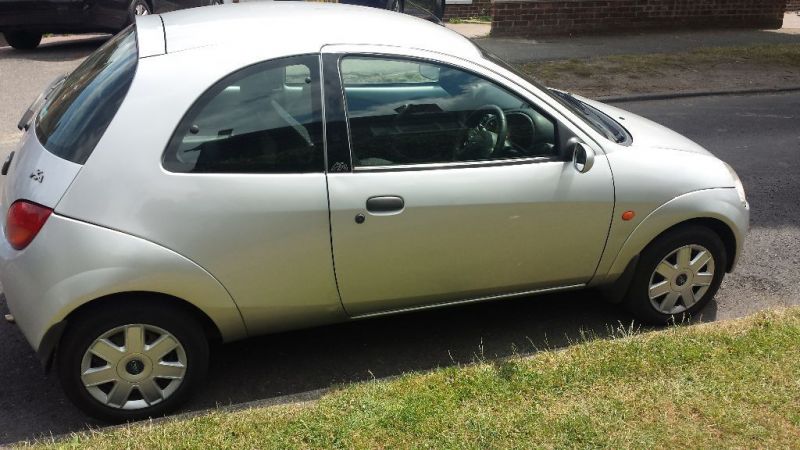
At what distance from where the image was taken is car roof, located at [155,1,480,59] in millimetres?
3848

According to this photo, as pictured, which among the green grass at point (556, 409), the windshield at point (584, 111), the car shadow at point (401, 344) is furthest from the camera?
the windshield at point (584, 111)

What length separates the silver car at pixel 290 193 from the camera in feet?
11.5

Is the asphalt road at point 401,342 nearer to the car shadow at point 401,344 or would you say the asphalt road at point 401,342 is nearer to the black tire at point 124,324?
the car shadow at point 401,344

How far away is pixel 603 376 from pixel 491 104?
57.3 inches

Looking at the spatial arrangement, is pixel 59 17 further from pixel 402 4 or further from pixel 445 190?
pixel 445 190

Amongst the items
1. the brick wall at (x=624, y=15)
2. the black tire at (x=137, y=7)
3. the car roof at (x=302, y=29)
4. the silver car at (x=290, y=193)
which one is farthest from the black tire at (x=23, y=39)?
the car roof at (x=302, y=29)

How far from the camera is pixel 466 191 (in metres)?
3.95

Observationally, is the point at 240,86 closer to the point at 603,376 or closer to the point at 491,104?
the point at 491,104

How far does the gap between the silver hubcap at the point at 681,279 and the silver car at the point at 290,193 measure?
78 millimetres

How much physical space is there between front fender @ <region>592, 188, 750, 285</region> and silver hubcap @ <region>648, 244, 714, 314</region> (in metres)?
0.19

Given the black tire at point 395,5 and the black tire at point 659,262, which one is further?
the black tire at point 395,5

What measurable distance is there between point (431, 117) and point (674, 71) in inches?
364

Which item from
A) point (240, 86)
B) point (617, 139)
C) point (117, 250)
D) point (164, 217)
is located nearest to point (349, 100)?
point (240, 86)

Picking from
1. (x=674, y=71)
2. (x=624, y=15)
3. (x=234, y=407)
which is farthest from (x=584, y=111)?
(x=624, y=15)
